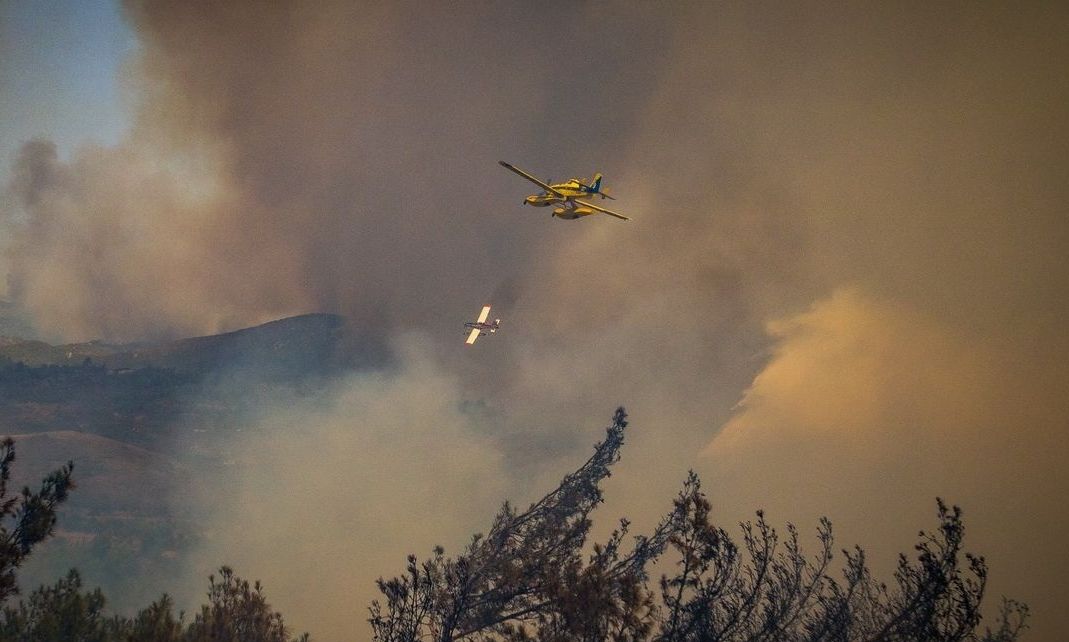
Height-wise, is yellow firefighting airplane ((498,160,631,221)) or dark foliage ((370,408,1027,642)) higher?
yellow firefighting airplane ((498,160,631,221))

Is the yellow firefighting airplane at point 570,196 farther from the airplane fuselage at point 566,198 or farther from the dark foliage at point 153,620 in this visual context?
the dark foliage at point 153,620

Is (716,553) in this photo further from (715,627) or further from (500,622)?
(500,622)

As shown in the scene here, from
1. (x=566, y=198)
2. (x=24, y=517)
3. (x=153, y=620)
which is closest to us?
(x=24, y=517)

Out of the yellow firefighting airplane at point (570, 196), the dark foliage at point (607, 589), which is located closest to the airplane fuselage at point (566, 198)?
the yellow firefighting airplane at point (570, 196)

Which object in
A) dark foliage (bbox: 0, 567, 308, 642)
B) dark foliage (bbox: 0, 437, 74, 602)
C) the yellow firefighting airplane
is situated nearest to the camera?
dark foliage (bbox: 0, 437, 74, 602)

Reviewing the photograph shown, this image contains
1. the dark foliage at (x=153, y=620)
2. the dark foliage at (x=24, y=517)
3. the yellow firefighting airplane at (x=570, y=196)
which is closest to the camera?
the dark foliage at (x=24, y=517)

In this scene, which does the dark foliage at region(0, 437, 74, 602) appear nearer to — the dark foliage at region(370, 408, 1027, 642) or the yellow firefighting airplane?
the dark foliage at region(370, 408, 1027, 642)

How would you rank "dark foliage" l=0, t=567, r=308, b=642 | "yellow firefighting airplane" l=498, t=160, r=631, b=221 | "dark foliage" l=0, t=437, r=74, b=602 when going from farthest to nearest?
"yellow firefighting airplane" l=498, t=160, r=631, b=221 < "dark foliage" l=0, t=567, r=308, b=642 < "dark foliage" l=0, t=437, r=74, b=602

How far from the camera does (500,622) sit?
44.3 m

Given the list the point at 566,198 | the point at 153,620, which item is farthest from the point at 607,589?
the point at 566,198

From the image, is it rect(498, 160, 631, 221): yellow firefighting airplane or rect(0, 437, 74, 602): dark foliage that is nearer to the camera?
rect(0, 437, 74, 602): dark foliage

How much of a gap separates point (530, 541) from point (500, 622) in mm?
5815

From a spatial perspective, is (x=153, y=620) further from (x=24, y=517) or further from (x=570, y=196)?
(x=570, y=196)

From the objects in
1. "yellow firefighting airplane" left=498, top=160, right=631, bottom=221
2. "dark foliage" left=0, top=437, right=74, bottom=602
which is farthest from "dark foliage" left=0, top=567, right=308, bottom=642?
"yellow firefighting airplane" left=498, top=160, right=631, bottom=221
